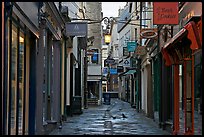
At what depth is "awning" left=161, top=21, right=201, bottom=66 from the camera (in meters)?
11.1

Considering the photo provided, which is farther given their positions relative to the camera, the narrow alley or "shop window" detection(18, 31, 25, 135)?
"shop window" detection(18, 31, 25, 135)

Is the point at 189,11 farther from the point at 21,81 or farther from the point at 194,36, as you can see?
the point at 21,81

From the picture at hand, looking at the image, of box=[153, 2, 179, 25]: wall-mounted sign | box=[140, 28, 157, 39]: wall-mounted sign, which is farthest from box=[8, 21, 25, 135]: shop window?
box=[140, 28, 157, 39]: wall-mounted sign

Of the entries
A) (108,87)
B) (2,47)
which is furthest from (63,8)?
(108,87)

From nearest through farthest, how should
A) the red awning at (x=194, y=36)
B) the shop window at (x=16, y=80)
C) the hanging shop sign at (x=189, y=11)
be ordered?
the red awning at (x=194, y=36)
the shop window at (x=16, y=80)
the hanging shop sign at (x=189, y=11)

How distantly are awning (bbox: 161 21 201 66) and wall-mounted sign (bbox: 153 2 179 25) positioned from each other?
888 mm

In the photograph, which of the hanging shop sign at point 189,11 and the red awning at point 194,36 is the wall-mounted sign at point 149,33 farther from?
the red awning at point 194,36

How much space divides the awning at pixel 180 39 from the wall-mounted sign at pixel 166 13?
89cm

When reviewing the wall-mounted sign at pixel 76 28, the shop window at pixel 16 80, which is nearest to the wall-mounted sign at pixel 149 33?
the wall-mounted sign at pixel 76 28

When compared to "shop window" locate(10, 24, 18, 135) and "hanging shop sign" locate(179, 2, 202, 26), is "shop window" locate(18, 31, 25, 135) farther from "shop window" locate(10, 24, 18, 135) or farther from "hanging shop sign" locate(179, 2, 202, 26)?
"hanging shop sign" locate(179, 2, 202, 26)

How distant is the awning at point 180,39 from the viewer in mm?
11055

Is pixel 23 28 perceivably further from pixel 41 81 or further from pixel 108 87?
pixel 108 87

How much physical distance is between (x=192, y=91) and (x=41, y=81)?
14.4 ft

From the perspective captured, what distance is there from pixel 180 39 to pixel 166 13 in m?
3.30
